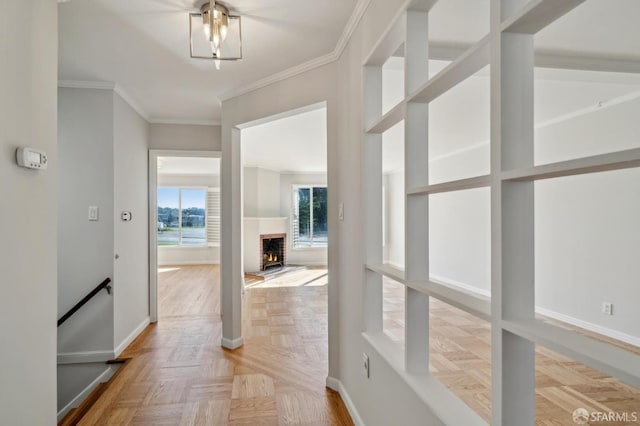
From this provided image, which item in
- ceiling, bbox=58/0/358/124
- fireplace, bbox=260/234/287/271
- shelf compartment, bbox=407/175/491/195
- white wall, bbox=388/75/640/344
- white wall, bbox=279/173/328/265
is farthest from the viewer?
white wall, bbox=279/173/328/265

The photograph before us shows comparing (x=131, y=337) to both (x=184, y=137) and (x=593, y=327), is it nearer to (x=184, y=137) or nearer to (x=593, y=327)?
(x=184, y=137)

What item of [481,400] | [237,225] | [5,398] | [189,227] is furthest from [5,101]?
[189,227]

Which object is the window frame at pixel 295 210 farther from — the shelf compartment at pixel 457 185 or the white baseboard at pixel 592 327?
the shelf compartment at pixel 457 185

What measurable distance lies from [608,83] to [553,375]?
262 centimetres

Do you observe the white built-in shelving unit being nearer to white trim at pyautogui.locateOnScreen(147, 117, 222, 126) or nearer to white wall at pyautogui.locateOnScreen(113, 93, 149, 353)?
white wall at pyautogui.locateOnScreen(113, 93, 149, 353)

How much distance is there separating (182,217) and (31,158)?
864cm

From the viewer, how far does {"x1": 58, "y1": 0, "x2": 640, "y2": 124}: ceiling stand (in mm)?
2018

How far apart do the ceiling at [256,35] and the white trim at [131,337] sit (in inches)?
97.1

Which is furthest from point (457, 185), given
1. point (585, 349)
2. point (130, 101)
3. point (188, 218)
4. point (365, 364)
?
point (188, 218)

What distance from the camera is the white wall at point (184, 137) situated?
14.1ft

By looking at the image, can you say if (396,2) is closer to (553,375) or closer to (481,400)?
(481,400)

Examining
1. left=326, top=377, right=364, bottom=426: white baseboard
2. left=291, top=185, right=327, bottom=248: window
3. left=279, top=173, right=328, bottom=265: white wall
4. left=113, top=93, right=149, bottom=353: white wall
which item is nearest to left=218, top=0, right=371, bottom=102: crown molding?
left=113, top=93, right=149, bottom=353: white wall

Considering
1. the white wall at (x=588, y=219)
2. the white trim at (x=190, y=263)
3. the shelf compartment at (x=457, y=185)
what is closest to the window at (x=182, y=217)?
the white trim at (x=190, y=263)

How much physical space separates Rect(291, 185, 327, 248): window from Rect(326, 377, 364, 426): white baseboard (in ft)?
22.4
